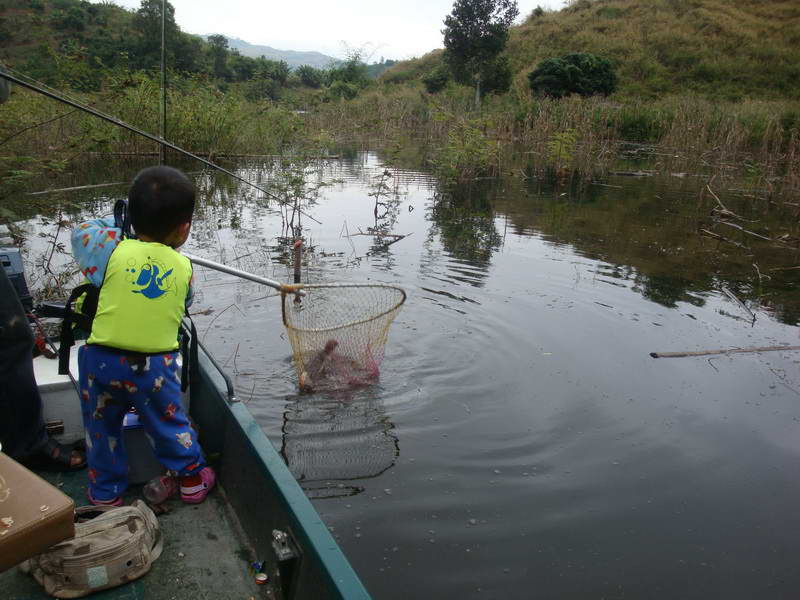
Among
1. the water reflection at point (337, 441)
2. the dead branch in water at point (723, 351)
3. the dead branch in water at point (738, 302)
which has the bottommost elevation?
the water reflection at point (337, 441)

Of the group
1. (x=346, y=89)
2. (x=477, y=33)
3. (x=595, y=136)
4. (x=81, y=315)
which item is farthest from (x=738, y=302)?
(x=346, y=89)

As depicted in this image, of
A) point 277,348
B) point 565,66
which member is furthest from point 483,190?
point 565,66

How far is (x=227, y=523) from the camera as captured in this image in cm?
253

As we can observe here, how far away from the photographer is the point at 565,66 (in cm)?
3550

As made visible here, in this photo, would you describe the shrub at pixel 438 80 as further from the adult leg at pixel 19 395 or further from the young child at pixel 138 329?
the adult leg at pixel 19 395

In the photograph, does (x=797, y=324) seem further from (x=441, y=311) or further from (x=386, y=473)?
(x=386, y=473)

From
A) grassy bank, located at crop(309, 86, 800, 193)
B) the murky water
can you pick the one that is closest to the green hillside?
grassy bank, located at crop(309, 86, 800, 193)

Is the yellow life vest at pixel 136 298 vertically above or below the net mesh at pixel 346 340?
above

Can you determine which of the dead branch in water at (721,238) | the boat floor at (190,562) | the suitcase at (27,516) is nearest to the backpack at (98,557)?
the boat floor at (190,562)

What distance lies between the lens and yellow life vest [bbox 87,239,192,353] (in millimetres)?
2293

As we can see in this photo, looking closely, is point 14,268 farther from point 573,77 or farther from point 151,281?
point 573,77

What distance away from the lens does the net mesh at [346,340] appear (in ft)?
13.9

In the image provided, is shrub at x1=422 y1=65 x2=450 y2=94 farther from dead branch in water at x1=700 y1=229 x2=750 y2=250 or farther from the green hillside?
dead branch in water at x1=700 y1=229 x2=750 y2=250

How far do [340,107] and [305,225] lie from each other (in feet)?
64.6
